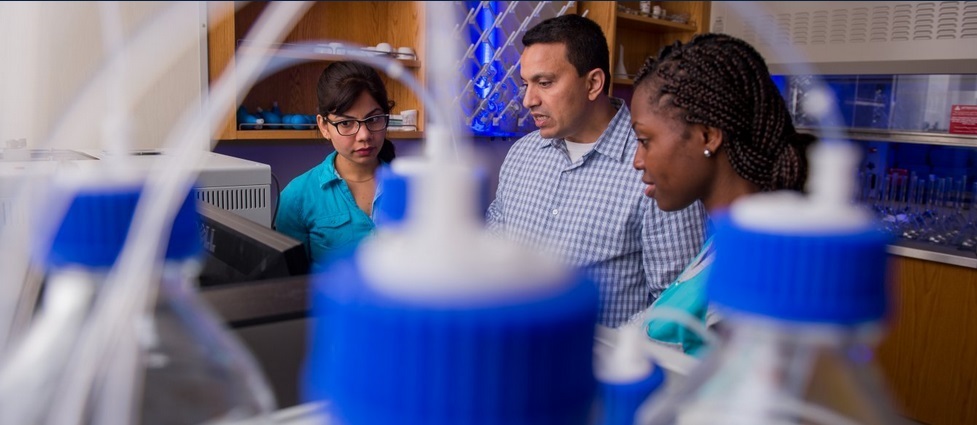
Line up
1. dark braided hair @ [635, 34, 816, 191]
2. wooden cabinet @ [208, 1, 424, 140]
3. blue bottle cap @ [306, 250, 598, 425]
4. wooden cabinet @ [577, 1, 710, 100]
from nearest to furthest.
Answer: blue bottle cap @ [306, 250, 598, 425]
dark braided hair @ [635, 34, 816, 191]
wooden cabinet @ [208, 1, 424, 140]
wooden cabinet @ [577, 1, 710, 100]

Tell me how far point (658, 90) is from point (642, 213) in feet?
2.03

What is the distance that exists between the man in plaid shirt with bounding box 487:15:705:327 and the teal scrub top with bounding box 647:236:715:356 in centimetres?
53

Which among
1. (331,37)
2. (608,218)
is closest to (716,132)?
(608,218)

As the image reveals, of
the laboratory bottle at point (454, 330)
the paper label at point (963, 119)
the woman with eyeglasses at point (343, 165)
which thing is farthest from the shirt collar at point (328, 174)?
the paper label at point (963, 119)

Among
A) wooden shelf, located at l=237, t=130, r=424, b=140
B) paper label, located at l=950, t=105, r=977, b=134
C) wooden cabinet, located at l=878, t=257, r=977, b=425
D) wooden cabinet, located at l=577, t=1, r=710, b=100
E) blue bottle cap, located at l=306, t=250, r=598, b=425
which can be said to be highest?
wooden cabinet, located at l=577, t=1, r=710, b=100

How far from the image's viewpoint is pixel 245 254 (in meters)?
0.73

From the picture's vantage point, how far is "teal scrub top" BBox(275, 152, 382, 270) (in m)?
1.79

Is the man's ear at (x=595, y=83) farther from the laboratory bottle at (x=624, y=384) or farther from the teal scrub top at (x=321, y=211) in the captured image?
the laboratory bottle at (x=624, y=384)

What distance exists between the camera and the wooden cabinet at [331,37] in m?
2.76

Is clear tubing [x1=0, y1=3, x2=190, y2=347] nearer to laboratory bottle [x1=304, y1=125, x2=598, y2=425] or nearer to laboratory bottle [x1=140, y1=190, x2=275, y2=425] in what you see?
laboratory bottle [x1=140, y1=190, x2=275, y2=425]

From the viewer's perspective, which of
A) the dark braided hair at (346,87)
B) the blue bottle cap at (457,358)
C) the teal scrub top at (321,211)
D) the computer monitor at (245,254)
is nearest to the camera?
the blue bottle cap at (457,358)

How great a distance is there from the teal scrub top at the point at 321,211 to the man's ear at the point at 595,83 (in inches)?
28.6

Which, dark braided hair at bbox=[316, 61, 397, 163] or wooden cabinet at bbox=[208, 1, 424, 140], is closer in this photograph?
dark braided hair at bbox=[316, 61, 397, 163]

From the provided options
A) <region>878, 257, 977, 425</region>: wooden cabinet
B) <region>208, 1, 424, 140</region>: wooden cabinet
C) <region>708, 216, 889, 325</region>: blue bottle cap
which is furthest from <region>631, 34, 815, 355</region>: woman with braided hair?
<region>878, 257, 977, 425</region>: wooden cabinet
